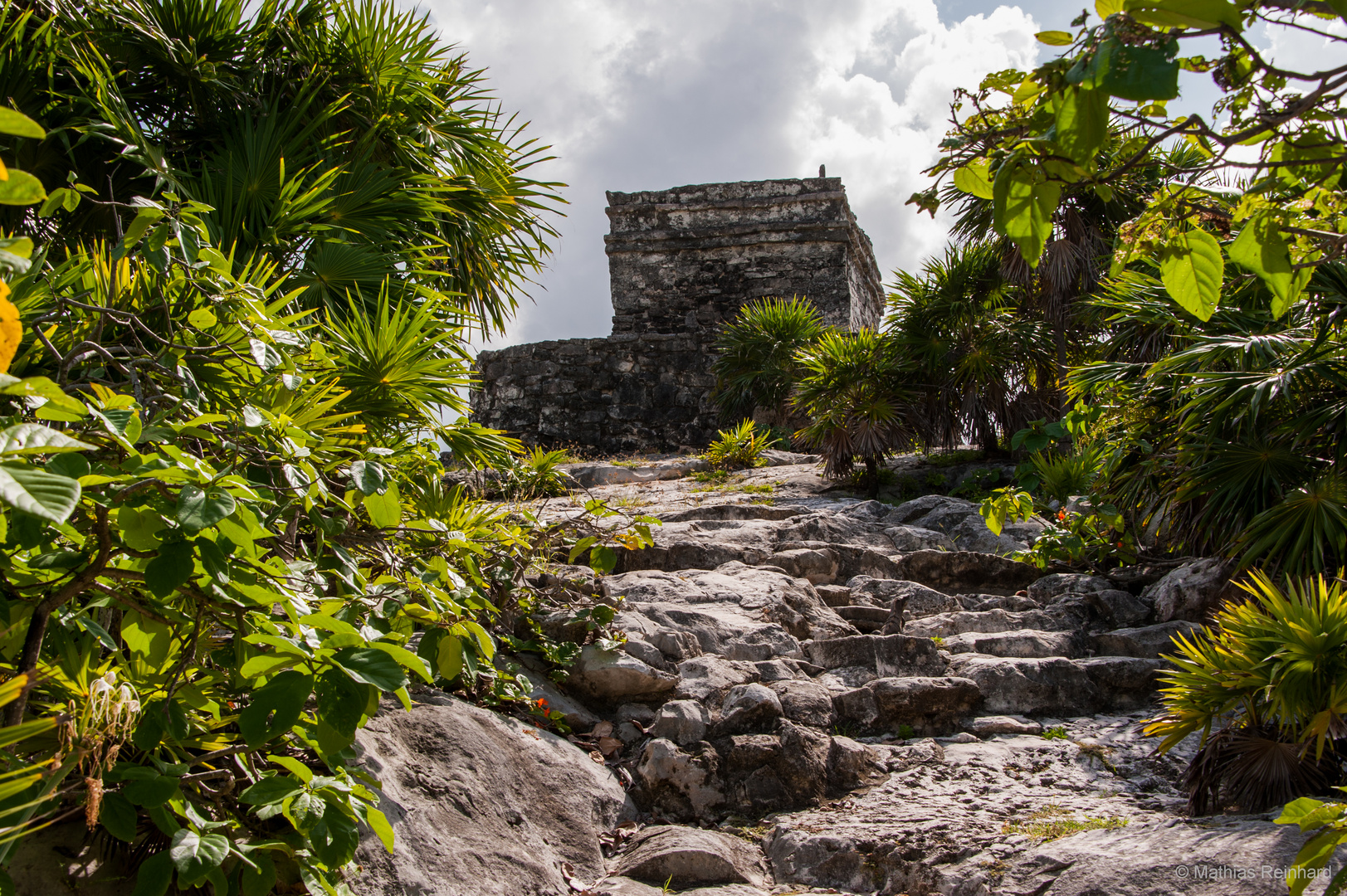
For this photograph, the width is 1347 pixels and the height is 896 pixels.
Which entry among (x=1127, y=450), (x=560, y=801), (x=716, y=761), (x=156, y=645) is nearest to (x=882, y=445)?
(x=1127, y=450)

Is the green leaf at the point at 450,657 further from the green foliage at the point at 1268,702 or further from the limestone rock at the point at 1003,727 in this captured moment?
the limestone rock at the point at 1003,727

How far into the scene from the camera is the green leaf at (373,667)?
4.04 ft

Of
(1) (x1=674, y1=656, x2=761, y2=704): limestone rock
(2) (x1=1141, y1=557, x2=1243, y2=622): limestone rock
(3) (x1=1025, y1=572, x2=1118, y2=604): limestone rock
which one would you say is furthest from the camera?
(3) (x1=1025, y1=572, x2=1118, y2=604): limestone rock

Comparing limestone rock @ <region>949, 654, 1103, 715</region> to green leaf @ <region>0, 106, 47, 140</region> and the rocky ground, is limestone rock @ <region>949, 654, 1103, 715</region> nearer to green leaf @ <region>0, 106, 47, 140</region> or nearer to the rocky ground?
the rocky ground

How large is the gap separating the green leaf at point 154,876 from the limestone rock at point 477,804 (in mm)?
522

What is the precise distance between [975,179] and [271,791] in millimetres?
1549

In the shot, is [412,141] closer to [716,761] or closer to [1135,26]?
[716,761]

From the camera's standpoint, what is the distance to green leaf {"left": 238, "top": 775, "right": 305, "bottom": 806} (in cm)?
152

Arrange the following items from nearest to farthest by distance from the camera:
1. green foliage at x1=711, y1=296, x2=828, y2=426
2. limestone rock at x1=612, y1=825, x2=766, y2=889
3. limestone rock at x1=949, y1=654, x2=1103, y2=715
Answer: limestone rock at x1=612, y1=825, x2=766, y2=889 → limestone rock at x1=949, y1=654, x2=1103, y2=715 → green foliage at x1=711, y1=296, x2=828, y2=426

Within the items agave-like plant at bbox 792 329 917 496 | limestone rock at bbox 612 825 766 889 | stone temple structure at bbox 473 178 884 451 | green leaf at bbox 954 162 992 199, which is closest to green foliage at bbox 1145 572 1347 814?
limestone rock at bbox 612 825 766 889

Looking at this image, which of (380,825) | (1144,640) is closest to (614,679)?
(380,825)

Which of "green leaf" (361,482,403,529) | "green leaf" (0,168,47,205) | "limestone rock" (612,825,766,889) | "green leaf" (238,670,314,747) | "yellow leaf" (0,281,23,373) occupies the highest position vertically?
"green leaf" (0,168,47,205)

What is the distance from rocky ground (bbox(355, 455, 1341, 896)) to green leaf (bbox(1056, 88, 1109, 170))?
1626 millimetres

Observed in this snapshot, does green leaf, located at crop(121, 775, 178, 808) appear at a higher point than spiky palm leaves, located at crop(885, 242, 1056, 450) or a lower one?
lower
